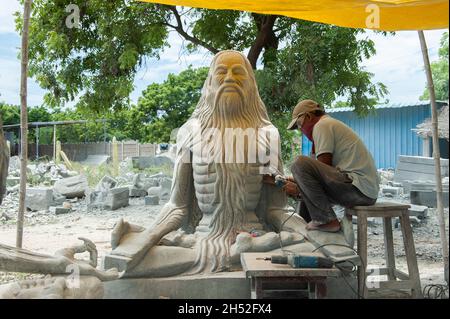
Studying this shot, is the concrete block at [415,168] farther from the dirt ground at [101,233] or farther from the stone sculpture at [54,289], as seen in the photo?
the stone sculpture at [54,289]

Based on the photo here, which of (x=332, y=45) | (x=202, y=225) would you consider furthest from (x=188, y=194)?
(x=332, y=45)

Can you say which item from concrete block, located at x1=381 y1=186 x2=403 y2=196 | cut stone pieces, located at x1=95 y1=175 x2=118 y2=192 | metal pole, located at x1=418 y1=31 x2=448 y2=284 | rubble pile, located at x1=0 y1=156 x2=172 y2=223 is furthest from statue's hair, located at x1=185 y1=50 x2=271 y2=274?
cut stone pieces, located at x1=95 y1=175 x2=118 y2=192

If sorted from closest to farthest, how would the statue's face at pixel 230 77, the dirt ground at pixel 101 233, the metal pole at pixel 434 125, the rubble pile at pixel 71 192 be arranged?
the statue's face at pixel 230 77
the metal pole at pixel 434 125
the dirt ground at pixel 101 233
the rubble pile at pixel 71 192

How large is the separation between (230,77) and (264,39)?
3718mm

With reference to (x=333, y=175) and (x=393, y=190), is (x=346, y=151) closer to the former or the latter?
(x=333, y=175)

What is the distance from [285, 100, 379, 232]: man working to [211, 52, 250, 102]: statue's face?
0.66 m

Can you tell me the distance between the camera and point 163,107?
1259cm

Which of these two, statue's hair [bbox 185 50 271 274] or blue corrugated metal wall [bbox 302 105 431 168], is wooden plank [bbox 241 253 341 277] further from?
blue corrugated metal wall [bbox 302 105 431 168]

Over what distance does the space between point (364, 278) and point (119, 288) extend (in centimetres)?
161

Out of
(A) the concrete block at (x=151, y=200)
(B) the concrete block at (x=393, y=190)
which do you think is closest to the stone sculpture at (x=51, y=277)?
(A) the concrete block at (x=151, y=200)

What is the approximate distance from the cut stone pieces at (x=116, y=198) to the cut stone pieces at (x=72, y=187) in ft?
3.68

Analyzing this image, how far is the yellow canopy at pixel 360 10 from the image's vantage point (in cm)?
375

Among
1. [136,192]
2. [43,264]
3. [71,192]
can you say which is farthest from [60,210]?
[43,264]

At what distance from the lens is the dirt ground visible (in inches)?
233
